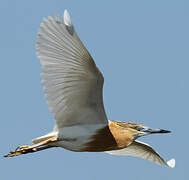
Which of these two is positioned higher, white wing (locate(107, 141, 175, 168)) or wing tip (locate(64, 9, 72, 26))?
wing tip (locate(64, 9, 72, 26))

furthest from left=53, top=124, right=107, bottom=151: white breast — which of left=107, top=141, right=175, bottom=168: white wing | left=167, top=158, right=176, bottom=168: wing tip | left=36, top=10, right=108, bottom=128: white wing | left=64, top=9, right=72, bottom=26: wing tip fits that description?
left=167, top=158, right=176, bottom=168: wing tip

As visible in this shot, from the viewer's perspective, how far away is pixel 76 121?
14.6 meters

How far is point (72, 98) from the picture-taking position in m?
14.1


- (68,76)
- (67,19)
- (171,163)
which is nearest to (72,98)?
(68,76)

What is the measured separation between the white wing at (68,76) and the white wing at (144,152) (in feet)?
11.9

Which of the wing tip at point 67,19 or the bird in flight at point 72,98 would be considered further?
the bird in flight at point 72,98

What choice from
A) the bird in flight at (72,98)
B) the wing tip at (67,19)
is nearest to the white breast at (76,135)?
the bird in flight at (72,98)

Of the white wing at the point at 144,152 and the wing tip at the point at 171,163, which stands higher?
the white wing at the point at 144,152

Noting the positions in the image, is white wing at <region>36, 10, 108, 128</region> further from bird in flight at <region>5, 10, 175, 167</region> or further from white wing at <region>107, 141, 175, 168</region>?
white wing at <region>107, 141, 175, 168</region>

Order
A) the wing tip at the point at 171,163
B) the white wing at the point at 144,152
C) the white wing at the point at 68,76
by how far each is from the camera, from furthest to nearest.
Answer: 1. the wing tip at the point at 171,163
2. the white wing at the point at 144,152
3. the white wing at the point at 68,76

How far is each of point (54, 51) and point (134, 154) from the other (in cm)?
665

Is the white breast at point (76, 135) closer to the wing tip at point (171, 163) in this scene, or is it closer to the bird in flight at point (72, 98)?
the bird in flight at point (72, 98)

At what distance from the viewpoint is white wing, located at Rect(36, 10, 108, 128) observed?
12.7m

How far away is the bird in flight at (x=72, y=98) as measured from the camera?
504 inches
